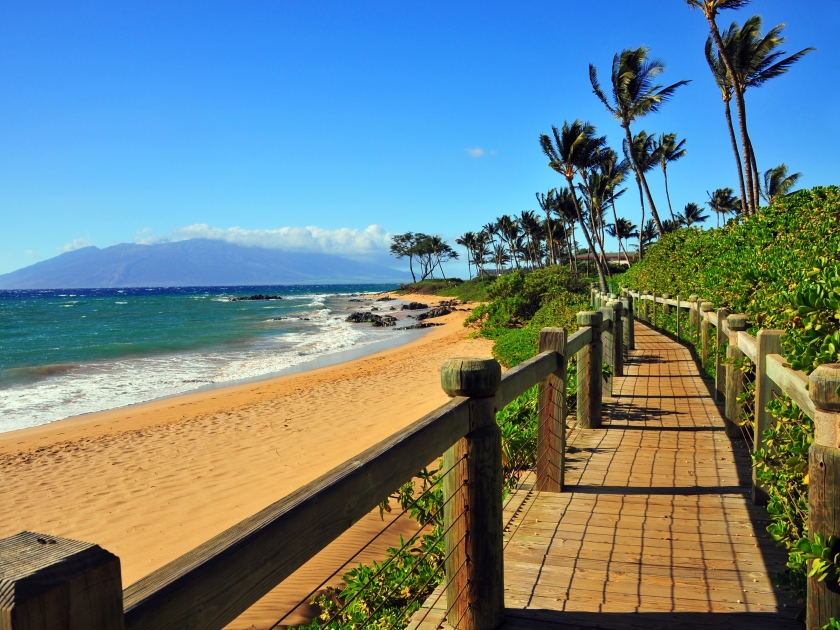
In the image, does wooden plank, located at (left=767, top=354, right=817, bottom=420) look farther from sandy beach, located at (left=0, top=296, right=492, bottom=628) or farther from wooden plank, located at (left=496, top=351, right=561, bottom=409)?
sandy beach, located at (left=0, top=296, right=492, bottom=628)

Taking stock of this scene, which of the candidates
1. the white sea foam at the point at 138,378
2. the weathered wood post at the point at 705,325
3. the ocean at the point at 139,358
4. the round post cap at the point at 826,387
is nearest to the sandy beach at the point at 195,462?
the white sea foam at the point at 138,378

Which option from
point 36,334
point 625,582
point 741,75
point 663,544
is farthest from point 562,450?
point 36,334

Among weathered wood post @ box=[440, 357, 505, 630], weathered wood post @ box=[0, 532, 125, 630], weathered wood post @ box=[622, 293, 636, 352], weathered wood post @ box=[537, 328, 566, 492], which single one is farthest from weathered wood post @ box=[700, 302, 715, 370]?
weathered wood post @ box=[0, 532, 125, 630]

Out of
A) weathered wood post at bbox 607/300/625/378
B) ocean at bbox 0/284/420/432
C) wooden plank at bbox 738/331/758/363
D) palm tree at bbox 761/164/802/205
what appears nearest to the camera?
wooden plank at bbox 738/331/758/363

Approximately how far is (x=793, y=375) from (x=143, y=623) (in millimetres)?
2983

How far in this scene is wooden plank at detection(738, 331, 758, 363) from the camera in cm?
442

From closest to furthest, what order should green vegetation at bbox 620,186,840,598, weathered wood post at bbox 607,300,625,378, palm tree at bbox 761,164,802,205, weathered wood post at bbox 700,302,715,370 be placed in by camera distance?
green vegetation at bbox 620,186,840,598
weathered wood post at bbox 700,302,715,370
weathered wood post at bbox 607,300,625,378
palm tree at bbox 761,164,802,205

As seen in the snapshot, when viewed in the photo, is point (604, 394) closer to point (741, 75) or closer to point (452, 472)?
point (452, 472)

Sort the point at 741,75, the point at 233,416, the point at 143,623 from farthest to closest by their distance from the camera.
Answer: the point at 741,75
the point at 233,416
the point at 143,623

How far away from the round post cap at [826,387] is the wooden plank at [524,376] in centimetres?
125

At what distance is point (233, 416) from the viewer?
43.3 feet

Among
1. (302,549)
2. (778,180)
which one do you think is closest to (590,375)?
(302,549)

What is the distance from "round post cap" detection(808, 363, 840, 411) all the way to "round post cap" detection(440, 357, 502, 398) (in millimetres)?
1160

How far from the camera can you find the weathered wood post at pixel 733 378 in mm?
5258
